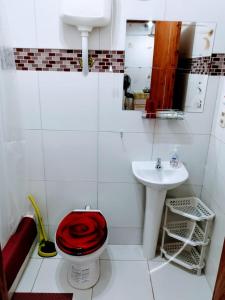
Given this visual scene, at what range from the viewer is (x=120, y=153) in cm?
186

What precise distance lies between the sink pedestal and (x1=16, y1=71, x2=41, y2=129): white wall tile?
986 millimetres

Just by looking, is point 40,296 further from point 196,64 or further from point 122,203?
point 196,64

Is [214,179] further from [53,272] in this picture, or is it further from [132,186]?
[53,272]

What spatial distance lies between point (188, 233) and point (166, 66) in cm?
131

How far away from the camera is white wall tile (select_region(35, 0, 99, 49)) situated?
154 centimetres

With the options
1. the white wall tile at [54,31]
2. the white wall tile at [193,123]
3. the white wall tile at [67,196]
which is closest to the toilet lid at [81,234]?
the white wall tile at [67,196]

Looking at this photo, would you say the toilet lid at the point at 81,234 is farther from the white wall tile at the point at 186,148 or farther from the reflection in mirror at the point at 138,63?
the reflection in mirror at the point at 138,63

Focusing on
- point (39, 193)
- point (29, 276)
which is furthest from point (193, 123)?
point (29, 276)

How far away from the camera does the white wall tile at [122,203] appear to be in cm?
196

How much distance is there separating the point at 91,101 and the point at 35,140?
1.74 ft

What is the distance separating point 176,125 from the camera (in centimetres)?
180

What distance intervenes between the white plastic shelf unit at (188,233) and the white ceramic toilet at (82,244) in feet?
1.93

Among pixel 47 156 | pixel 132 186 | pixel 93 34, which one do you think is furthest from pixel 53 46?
pixel 132 186

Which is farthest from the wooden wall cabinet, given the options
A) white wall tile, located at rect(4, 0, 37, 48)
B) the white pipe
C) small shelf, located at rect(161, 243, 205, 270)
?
small shelf, located at rect(161, 243, 205, 270)
